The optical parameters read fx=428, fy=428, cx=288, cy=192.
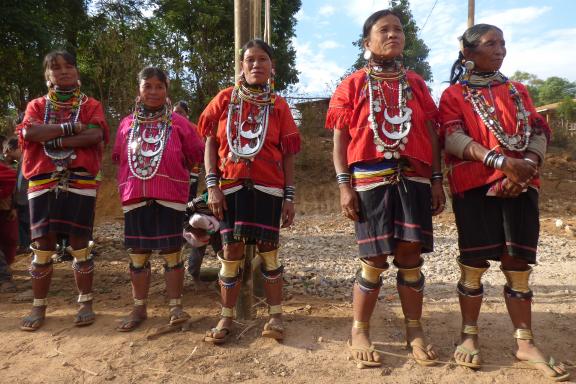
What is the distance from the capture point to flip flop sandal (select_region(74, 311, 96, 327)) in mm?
3367

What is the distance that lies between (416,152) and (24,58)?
1179cm

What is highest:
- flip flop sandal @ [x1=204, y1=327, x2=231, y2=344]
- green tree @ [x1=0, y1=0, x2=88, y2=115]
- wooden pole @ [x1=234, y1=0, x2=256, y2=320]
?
green tree @ [x1=0, y1=0, x2=88, y2=115]

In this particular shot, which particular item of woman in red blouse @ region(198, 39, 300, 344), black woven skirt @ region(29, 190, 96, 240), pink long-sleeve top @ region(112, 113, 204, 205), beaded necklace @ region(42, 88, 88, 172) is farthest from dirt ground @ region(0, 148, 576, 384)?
beaded necklace @ region(42, 88, 88, 172)

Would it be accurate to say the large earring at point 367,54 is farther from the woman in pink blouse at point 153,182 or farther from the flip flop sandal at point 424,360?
the flip flop sandal at point 424,360

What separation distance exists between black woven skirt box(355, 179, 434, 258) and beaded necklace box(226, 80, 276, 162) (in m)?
0.83

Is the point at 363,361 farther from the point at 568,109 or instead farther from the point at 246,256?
the point at 568,109

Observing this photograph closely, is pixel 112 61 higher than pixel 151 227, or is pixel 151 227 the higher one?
pixel 112 61

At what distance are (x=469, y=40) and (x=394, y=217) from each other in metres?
1.25

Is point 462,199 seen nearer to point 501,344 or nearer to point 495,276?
point 501,344

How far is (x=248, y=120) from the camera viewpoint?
9.82 feet

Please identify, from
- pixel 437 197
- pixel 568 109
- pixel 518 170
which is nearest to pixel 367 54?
pixel 437 197

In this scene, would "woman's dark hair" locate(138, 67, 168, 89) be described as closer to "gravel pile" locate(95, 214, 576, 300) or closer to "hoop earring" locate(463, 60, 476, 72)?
"hoop earring" locate(463, 60, 476, 72)

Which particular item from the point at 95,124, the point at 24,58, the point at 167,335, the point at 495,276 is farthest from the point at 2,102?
the point at 495,276

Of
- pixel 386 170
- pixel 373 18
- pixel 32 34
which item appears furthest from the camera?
pixel 32 34
